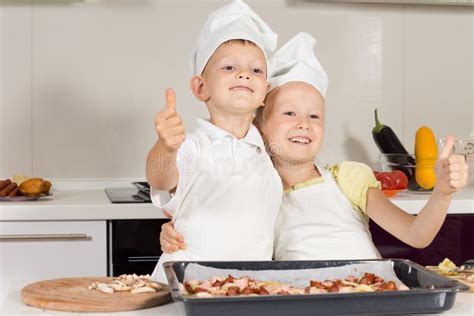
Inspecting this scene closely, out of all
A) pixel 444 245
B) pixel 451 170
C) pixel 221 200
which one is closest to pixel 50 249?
pixel 221 200

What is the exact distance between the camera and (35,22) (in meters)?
2.52

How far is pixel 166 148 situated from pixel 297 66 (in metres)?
0.43

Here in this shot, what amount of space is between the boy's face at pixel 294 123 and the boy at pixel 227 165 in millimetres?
41

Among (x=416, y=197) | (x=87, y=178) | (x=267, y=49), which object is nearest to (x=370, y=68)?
(x=416, y=197)

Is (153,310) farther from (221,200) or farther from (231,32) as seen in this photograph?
(231,32)

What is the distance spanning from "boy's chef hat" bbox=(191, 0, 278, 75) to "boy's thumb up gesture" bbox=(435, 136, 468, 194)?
39 centimetres

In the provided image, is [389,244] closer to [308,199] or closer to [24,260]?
[308,199]

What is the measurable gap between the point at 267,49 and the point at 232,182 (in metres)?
0.27

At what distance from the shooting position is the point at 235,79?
4.39 feet

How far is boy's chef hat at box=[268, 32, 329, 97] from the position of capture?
146cm

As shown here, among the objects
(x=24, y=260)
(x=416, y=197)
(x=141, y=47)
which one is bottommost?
(x=24, y=260)

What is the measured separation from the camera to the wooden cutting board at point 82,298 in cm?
102

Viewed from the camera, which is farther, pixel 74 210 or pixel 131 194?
pixel 131 194

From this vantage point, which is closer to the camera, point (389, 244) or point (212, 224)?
point (212, 224)
